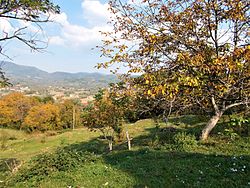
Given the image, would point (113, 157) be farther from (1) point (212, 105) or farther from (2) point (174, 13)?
(2) point (174, 13)

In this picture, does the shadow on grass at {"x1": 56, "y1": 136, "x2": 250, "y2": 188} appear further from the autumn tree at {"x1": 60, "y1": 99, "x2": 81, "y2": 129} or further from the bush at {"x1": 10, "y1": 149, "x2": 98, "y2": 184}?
the autumn tree at {"x1": 60, "y1": 99, "x2": 81, "y2": 129}

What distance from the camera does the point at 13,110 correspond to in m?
56.9

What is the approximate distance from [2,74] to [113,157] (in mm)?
5336

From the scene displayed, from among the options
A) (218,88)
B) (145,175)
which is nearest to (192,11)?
(218,88)

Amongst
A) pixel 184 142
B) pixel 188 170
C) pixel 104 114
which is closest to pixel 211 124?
pixel 184 142

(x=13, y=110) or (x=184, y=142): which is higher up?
(x=184, y=142)

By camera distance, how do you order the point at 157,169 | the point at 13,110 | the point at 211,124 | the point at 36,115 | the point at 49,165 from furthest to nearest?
1. the point at 13,110
2. the point at 36,115
3. the point at 211,124
4. the point at 49,165
5. the point at 157,169

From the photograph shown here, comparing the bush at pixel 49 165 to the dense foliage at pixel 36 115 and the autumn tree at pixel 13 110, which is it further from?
the autumn tree at pixel 13 110

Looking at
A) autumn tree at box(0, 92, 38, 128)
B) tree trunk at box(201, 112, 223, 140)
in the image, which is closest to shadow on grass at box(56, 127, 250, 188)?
tree trunk at box(201, 112, 223, 140)

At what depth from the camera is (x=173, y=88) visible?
11.8ft

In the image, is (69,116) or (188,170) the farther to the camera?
(69,116)

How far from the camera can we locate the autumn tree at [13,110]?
55156 mm

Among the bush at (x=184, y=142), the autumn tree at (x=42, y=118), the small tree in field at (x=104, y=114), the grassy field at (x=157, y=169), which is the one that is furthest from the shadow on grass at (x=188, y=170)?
the autumn tree at (x=42, y=118)

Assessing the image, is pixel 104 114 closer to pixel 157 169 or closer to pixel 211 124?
pixel 211 124
